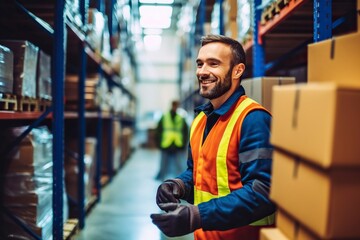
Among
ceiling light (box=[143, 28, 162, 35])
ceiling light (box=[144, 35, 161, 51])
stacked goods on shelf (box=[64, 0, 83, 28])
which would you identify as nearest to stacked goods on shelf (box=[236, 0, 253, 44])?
stacked goods on shelf (box=[64, 0, 83, 28])

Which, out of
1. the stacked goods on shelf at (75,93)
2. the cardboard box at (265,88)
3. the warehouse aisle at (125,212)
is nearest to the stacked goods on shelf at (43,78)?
the stacked goods on shelf at (75,93)

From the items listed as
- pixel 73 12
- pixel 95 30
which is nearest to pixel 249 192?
pixel 73 12

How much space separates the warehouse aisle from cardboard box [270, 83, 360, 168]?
3.61m

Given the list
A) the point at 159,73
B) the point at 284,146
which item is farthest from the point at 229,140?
the point at 159,73

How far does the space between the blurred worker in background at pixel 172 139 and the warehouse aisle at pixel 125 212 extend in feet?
2.10

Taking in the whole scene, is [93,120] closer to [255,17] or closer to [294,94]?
[255,17]

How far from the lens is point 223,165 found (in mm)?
2207

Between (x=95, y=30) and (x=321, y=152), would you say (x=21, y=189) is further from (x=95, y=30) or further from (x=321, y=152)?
(x=95, y=30)

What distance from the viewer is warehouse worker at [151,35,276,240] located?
2.00m

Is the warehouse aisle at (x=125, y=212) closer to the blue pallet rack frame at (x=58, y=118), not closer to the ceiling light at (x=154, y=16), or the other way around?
the blue pallet rack frame at (x=58, y=118)

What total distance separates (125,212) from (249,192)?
4834 mm

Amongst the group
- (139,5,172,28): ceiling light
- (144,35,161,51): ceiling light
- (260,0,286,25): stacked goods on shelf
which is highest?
(139,5,172,28): ceiling light

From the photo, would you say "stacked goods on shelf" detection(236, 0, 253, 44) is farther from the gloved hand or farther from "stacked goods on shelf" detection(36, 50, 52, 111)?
the gloved hand

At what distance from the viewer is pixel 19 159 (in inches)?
149
